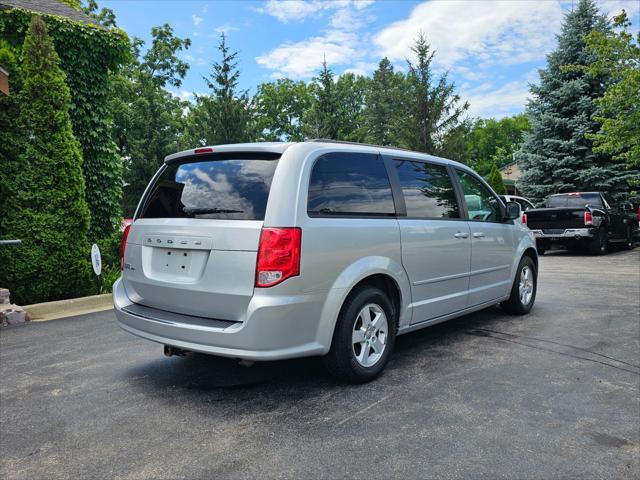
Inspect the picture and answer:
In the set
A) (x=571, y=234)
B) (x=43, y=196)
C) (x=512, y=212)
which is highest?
(x=43, y=196)

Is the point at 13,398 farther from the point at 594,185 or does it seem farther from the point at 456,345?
the point at 594,185

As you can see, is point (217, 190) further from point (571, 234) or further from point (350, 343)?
Result: point (571, 234)

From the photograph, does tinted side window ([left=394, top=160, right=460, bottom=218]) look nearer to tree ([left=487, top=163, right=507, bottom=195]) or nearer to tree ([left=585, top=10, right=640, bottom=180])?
tree ([left=585, top=10, right=640, bottom=180])

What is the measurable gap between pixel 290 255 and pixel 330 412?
108 centimetres

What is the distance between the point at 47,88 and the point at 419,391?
746cm

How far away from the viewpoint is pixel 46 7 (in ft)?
36.3

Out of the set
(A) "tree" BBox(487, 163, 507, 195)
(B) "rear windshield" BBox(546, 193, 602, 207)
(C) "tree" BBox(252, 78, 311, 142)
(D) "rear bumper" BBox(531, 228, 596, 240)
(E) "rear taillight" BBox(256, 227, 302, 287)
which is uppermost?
(C) "tree" BBox(252, 78, 311, 142)

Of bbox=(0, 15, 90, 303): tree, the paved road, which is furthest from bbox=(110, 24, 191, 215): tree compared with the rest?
the paved road

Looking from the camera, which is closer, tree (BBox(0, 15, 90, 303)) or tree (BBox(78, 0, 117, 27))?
tree (BBox(0, 15, 90, 303))

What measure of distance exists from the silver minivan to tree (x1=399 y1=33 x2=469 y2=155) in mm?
23082

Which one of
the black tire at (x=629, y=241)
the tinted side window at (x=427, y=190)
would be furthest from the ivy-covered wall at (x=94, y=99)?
the black tire at (x=629, y=241)

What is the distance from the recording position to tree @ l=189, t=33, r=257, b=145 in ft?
78.7

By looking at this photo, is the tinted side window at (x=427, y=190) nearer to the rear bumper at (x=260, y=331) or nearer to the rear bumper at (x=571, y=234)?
the rear bumper at (x=260, y=331)

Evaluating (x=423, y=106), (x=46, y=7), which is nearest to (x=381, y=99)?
(x=423, y=106)
